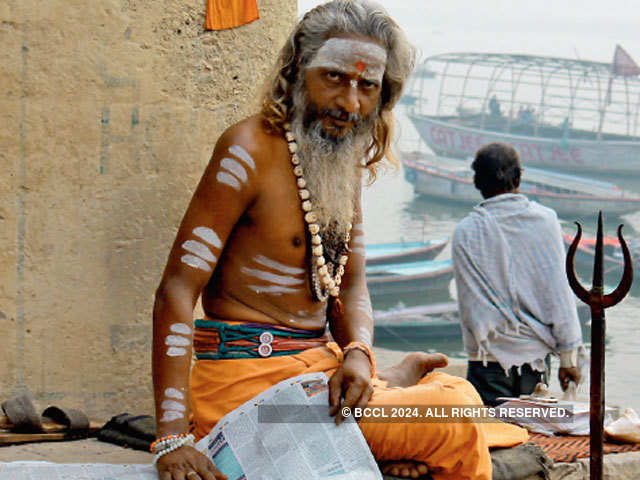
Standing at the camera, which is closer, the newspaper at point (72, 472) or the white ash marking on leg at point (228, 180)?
the newspaper at point (72, 472)

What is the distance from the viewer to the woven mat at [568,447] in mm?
2914

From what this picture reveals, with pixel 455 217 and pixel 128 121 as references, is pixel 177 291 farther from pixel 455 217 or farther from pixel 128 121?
pixel 455 217

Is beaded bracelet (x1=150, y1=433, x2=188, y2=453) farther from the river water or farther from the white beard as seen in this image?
the river water

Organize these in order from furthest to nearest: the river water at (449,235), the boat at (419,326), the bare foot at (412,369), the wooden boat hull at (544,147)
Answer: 1. the wooden boat hull at (544,147)
2. the river water at (449,235)
3. the boat at (419,326)
4. the bare foot at (412,369)

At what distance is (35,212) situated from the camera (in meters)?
3.15

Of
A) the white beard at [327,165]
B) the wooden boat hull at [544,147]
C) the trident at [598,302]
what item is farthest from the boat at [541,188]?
the trident at [598,302]

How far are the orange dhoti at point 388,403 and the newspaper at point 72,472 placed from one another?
0.24 metres

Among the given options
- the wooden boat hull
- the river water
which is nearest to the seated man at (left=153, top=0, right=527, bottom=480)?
the river water

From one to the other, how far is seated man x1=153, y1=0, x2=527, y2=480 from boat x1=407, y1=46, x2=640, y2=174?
28158 mm

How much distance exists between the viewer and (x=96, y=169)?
321 cm

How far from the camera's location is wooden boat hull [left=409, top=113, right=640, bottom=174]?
33875mm

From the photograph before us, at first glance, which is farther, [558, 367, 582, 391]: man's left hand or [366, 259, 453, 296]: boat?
[366, 259, 453, 296]: boat

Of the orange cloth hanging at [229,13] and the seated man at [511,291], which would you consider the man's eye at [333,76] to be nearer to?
the orange cloth hanging at [229,13]

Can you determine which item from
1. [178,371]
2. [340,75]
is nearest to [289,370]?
[178,371]
